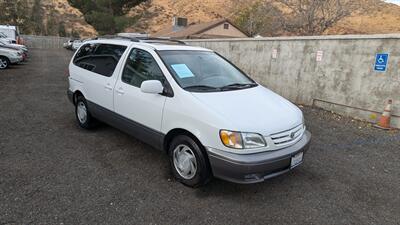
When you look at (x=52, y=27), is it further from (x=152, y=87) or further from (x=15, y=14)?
(x=152, y=87)

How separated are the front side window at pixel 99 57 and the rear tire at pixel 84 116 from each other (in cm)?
65

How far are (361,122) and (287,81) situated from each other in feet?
8.20

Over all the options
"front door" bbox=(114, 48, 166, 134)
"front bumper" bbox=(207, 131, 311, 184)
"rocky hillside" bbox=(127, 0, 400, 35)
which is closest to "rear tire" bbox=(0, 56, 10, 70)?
"front door" bbox=(114, 48, 166, 134)

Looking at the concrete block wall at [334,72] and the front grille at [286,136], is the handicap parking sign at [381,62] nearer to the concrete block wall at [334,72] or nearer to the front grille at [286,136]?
the concrete block wall at [334,72]

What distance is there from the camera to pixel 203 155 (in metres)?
3.12

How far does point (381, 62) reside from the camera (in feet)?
20.6

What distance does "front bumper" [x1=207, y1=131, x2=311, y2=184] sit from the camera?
2863 mm

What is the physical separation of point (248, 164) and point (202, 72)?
62.1 inches

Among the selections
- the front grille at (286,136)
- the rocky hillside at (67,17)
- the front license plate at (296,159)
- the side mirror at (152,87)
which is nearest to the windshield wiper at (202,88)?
the side mirror at (152,87)

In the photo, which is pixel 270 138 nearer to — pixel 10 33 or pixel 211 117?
pixel 211 117

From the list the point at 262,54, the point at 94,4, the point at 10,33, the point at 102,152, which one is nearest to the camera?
the point at 102,152

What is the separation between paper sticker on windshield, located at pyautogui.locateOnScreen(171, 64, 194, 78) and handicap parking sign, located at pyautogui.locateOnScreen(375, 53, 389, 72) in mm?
4963

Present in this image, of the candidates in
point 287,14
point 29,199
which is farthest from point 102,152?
point 287,14

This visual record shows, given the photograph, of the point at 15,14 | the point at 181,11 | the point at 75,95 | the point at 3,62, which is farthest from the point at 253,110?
the point at 181,11
